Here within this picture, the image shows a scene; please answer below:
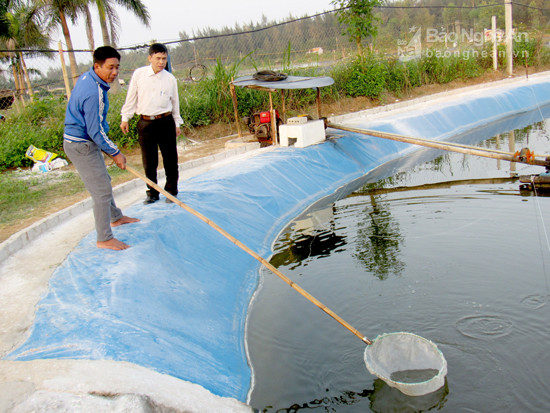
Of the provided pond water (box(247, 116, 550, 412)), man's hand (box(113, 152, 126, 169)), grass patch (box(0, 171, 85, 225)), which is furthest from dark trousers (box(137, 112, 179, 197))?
grass patch (box(0, 171, 85, 225))

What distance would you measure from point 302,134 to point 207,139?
3267 millimetres

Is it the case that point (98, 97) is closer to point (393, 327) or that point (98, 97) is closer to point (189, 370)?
point (189, 370)

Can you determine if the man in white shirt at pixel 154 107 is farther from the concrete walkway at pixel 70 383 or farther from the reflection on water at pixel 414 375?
the reflection on water at pixel 414 375

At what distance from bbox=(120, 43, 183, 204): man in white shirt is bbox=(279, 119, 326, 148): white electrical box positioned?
3.83m

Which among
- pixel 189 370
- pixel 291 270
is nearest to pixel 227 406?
pixel 189 370

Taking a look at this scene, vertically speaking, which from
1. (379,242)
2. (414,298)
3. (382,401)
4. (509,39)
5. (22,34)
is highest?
(22,34)

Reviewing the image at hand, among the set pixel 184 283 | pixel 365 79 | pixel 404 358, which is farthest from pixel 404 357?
pixel 365 79

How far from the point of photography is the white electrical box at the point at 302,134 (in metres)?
9.08

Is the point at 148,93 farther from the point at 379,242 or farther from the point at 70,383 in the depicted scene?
the point at 70,383

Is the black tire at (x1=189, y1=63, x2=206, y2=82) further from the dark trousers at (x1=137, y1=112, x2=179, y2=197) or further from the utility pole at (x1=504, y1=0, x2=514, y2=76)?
the utility pole at (x1=504, y1=0, x2=514, y2=76)

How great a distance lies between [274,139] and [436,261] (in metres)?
5.07

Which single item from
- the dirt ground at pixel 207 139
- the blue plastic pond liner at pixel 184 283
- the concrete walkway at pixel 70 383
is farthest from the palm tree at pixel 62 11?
the concrete walkway at pixel 70 383

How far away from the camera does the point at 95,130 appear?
13.5 feet

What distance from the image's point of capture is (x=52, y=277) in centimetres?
418
